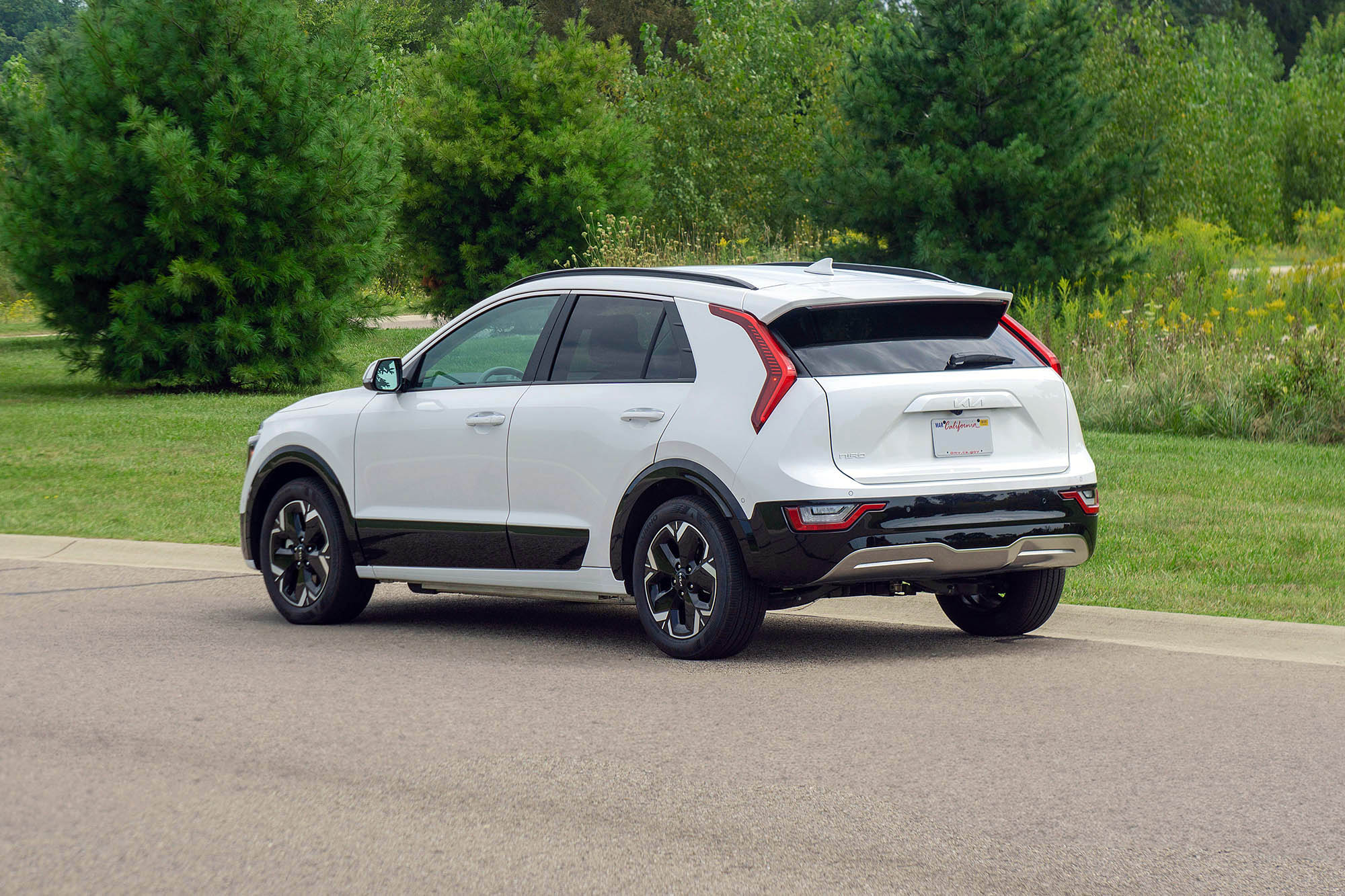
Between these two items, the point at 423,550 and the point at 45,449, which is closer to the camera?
the point at 423,550

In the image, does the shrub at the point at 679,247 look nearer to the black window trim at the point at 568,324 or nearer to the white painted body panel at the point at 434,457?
the white painted body panel at the point at 434,457

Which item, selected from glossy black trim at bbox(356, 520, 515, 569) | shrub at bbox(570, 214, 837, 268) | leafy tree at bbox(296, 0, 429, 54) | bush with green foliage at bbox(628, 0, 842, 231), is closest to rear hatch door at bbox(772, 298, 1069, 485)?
glossy black trim at bbox(356, 520, 515, 569)

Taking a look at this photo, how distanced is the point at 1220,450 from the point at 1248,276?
7.56 m

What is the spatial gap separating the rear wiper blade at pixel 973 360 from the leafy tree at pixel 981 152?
1521 centimetres

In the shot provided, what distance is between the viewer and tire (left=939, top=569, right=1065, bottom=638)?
8.20 m

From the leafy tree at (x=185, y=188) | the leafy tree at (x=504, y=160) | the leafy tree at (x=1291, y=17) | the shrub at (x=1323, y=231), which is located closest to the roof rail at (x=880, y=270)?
the leafy tree at (x=185, y=188)

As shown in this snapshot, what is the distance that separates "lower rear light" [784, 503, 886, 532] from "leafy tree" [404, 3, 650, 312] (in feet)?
78.6

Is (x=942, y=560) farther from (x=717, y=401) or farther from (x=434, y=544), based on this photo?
(x=434, y=544)

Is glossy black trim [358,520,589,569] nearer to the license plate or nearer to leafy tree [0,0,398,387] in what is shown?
the license plate

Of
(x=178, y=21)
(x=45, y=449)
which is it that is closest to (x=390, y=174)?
(x=178, y=21)

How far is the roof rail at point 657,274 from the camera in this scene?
7801mm

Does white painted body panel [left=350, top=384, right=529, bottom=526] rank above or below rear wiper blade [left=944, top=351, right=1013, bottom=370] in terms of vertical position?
below

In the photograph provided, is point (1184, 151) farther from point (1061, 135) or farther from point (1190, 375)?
point (1190, 375)

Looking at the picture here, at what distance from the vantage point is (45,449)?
655 inches
